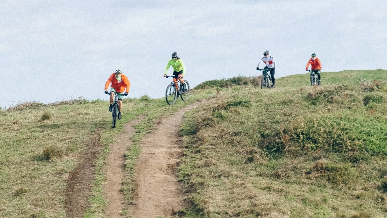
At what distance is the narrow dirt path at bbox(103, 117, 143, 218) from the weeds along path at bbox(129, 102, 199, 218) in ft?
1.79

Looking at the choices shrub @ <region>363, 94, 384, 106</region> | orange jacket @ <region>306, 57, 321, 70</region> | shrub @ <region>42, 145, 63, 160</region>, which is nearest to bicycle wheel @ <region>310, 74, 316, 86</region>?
orange jacket @ <region>306, 57, 321, 70</region>

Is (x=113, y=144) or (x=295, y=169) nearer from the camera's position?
(x=295, y=169)

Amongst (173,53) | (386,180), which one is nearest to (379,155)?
(386,180)

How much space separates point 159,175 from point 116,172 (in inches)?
61.8

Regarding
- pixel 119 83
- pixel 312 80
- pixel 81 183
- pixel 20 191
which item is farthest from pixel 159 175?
pixel 312 80

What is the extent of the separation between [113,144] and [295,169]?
7.81 m

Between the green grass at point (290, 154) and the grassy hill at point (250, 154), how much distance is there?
4 centimetres

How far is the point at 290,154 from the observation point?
1962 centimetres

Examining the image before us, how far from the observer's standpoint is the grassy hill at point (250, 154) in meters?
16.3

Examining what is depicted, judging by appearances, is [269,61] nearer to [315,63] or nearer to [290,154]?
[315,63]

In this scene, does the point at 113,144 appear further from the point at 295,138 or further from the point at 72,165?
the point at 295,138

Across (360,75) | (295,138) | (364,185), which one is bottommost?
(364,185)

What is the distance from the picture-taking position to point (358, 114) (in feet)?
74.2

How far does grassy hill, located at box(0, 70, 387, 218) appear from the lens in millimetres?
16297
